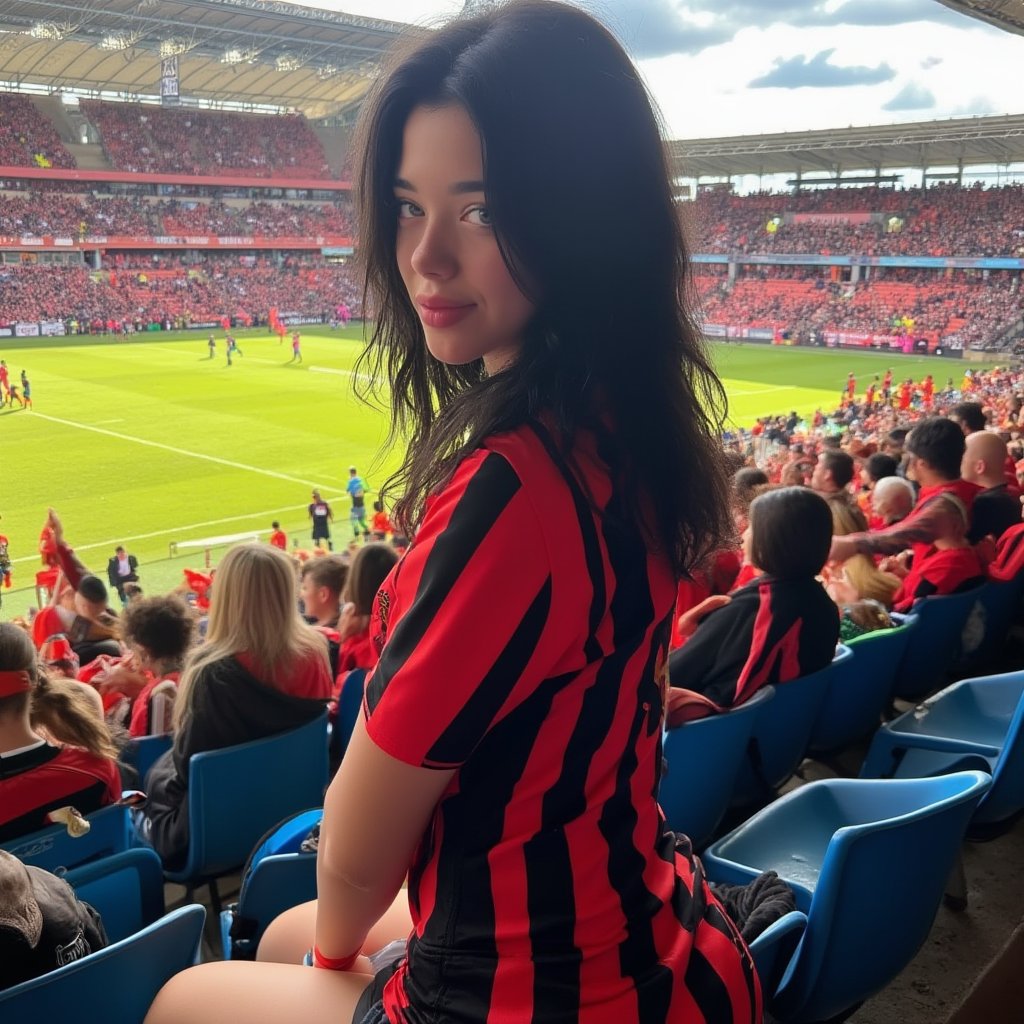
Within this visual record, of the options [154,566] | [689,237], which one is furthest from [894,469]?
[154,566]

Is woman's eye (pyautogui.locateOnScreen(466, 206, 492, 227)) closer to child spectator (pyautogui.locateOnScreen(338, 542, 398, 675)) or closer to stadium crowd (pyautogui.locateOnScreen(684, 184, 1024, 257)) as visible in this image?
child spectator (pyautogui.locateOnScreen(338, 542, 398, 675))

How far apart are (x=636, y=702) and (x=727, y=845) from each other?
1.41m

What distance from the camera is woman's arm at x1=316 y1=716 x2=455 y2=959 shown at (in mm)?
997

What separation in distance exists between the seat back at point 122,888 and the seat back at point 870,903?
4.16ft

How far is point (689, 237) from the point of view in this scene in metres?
1.29

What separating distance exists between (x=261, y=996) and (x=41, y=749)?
1.57m

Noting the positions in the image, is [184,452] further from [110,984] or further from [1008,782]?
[110,984]

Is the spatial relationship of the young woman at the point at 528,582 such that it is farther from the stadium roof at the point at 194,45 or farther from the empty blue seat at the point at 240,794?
the stadium roof at the point at 194,45

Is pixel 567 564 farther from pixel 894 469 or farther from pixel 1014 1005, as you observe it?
pixel 894 469

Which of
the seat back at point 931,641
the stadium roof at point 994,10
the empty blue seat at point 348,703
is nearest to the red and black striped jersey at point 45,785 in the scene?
the empty blue seat at point 348,703

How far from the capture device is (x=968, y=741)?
3094 mm

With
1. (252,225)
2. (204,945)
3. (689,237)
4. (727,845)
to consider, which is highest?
(252,225)

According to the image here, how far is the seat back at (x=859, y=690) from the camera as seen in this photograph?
3.16 m

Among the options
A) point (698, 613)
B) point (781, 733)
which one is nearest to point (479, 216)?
point (781, 733)
